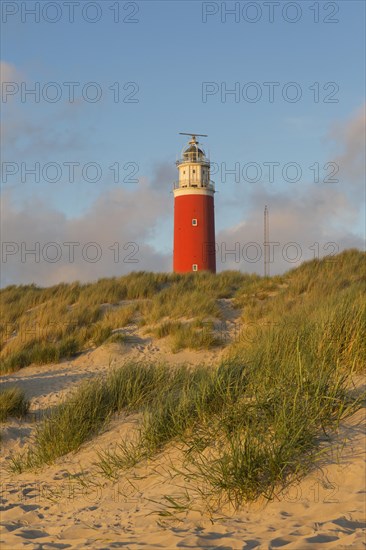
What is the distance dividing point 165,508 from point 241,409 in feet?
3.46

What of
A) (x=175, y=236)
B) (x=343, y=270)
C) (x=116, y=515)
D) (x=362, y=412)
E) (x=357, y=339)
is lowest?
(x=116, y=515)

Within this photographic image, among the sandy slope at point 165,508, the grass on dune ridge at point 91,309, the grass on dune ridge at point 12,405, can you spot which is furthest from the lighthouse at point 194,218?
the sandy slope at point 165,508

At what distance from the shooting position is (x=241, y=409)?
5066 millimetres

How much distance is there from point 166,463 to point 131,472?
0.36m

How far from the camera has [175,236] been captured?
31.2m

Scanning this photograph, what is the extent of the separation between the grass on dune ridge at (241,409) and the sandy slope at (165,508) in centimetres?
16

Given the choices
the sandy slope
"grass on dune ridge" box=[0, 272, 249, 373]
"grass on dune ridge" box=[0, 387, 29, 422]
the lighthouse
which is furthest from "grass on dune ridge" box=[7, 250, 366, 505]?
the lighthouse

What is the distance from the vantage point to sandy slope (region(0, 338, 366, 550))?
3748 mm

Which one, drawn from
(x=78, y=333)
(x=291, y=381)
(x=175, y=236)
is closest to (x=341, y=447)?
(x=291, y=381)

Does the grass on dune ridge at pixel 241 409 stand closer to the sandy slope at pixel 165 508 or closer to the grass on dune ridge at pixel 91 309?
the sandy slope at pixel 165 508

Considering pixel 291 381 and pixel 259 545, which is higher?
pixel 291 381

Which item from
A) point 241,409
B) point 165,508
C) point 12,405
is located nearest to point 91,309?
point 12,405

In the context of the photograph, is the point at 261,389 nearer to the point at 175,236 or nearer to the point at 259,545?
the point at 259,545

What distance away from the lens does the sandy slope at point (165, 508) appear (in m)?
3.75
